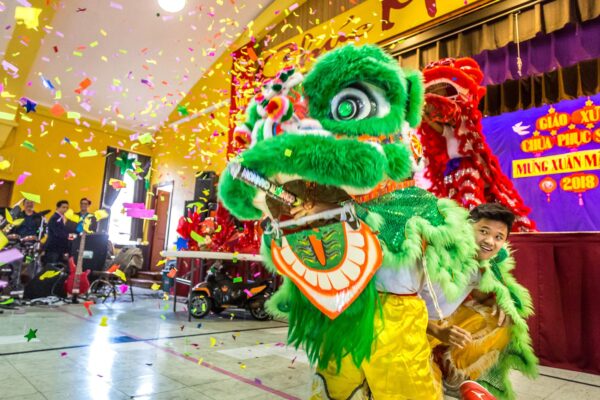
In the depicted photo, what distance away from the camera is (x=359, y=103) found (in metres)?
0.81

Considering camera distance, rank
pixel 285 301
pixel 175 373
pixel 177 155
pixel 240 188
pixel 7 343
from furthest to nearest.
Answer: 1. pixel 177 155
2. pixel 7 343
3. pixel 175 373
4. pixel 285 301
5. pixel 240 188

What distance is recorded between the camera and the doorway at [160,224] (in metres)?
8.21

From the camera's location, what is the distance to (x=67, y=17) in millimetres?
6066

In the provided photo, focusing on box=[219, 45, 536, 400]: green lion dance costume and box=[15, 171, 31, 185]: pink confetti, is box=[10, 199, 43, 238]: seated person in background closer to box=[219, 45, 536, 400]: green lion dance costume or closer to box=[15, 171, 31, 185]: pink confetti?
box=[15, 171, 31, 185]: pink confetti

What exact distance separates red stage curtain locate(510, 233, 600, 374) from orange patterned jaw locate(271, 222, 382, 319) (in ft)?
6.72

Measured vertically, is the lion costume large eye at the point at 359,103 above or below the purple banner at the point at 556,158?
below

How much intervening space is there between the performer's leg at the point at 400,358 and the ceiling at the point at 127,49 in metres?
5.93

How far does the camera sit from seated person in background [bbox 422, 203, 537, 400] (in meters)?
1.15

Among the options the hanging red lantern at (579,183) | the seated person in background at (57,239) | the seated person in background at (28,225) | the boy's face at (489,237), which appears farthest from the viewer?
the seated person in background at (28,225)

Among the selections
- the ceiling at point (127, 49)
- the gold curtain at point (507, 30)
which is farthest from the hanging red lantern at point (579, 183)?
the ceiling at point (127, 49)

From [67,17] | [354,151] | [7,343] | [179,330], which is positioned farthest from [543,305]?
[67,17]

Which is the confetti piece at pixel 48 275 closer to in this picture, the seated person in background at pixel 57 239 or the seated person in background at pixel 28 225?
the seated person in background at pixel 57 239

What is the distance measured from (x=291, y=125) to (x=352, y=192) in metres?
0.19

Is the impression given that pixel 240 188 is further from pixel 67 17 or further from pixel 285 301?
pixel 67 17
